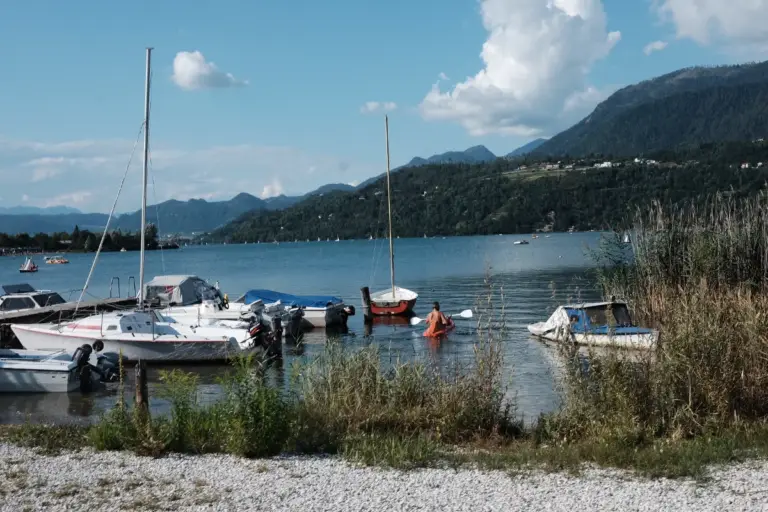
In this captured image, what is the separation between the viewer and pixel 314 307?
116ft

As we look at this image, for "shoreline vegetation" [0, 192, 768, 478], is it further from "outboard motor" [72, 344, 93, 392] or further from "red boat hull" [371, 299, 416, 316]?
"red boat hull" [371, 299, 416, 316]

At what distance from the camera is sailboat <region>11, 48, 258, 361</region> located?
986 inches

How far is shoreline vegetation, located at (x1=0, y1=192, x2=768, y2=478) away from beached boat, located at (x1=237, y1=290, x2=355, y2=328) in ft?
72.9

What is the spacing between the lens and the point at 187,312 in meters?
30.9

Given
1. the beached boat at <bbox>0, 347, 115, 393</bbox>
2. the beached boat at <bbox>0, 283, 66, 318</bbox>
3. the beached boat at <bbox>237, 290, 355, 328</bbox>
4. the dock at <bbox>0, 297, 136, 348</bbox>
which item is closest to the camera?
the beached boat at <bbox>0, 347, 115, 393</bbox>

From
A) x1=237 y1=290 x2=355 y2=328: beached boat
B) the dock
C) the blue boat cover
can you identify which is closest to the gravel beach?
the dock

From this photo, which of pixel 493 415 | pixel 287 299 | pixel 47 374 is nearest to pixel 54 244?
pixel 287 299

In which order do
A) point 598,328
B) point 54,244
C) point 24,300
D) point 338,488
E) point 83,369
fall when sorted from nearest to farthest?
1. point 338,488
2. point 598,328
3. point 83,369
4. point 24,300
5. point 54,244

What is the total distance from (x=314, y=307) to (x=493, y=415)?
965 inches

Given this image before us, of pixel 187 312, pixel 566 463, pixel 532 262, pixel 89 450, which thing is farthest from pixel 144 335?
pixel 532 262

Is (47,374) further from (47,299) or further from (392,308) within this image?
(392,308)

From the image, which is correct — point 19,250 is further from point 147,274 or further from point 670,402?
point 670,402

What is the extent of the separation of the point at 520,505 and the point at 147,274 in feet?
340

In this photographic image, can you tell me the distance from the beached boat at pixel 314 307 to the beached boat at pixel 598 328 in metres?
10.0
